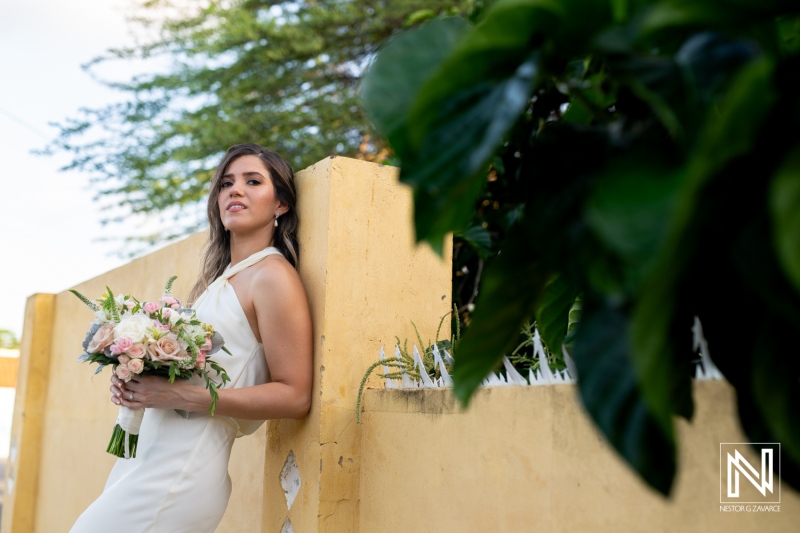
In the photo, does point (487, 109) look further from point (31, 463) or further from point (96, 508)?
point (31, 463)

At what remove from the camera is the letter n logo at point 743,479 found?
4.39 ft

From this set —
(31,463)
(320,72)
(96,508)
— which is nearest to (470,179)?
(96,508)

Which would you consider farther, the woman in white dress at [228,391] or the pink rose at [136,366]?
the woman in white dress at [228,391]

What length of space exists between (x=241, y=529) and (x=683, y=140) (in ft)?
9.14

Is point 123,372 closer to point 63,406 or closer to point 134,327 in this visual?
point 134,327

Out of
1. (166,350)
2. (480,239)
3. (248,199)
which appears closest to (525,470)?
(166,350)

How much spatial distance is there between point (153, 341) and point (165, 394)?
7.4 inches

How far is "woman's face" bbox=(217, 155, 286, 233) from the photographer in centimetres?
278

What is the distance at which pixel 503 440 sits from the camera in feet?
6.39

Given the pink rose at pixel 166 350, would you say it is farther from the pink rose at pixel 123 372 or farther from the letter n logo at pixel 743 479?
the letter n logo at pixel 743 479

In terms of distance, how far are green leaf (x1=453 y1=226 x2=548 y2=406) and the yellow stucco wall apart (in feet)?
1.76

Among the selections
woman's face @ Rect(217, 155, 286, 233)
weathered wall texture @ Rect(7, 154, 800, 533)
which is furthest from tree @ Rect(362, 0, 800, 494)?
woman's face @ Rect(217, 155, 286, 233)

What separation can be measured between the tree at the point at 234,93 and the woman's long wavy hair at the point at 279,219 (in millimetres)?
4633

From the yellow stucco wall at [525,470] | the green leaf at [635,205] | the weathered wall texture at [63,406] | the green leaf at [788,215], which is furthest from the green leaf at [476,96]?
the weathered wall texture at [63,406]
